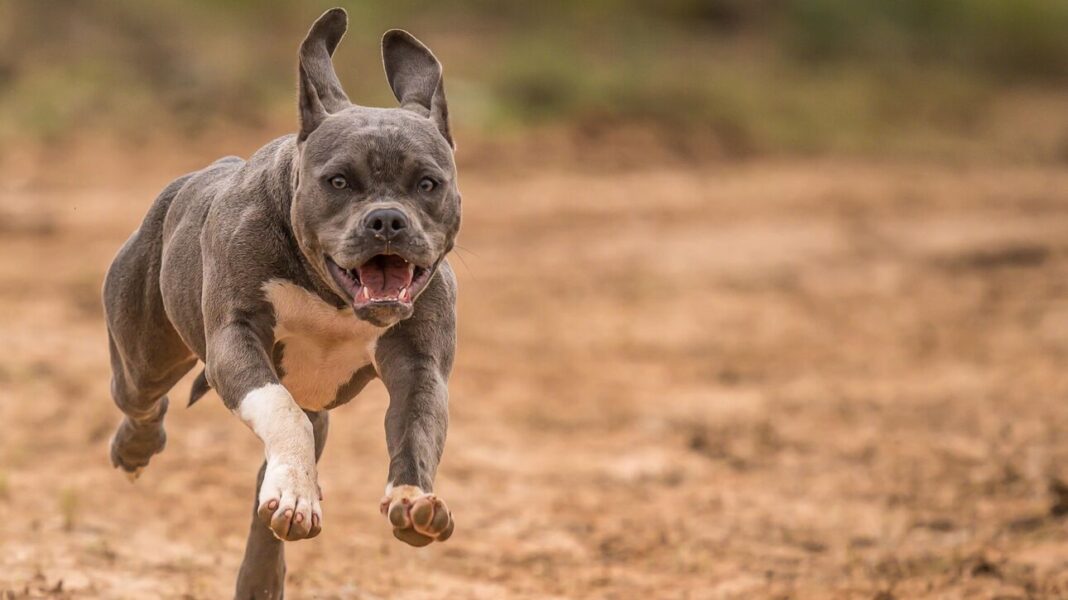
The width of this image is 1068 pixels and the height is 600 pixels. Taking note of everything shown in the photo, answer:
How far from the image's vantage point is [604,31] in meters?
25.2

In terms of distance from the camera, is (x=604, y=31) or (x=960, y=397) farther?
(x=604, y=31)

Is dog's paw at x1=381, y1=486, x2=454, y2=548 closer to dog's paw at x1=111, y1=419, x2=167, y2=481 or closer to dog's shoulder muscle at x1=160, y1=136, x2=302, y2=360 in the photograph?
dog's shoulder muscle at x1=160, y1=136, x2=302, y2=360

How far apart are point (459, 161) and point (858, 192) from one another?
17.2 ft

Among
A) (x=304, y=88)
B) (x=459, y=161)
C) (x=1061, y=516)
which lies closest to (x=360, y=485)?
(x=1061, y=516)

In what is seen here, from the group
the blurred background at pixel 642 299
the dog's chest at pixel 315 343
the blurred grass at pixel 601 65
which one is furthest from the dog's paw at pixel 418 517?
the blurred grass at pixel 601 65

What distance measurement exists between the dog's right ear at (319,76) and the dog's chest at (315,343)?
528 millimetres

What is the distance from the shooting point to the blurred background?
8078 mm

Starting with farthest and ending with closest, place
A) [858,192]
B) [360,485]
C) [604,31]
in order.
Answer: [604,31] < [858,192] < [360,485]

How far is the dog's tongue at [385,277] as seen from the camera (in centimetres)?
482

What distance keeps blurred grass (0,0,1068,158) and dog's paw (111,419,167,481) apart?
12.2m

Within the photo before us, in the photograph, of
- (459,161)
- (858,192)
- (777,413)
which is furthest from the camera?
(858,192)

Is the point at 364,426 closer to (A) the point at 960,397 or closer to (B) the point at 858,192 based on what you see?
(A) the point at 960,397

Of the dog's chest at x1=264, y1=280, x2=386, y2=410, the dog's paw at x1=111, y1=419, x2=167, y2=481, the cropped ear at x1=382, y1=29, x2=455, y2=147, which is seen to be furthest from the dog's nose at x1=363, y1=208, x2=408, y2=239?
the dog's paw at x1=111, y1=419, x2=167, y2=481

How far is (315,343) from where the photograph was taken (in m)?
5.21
